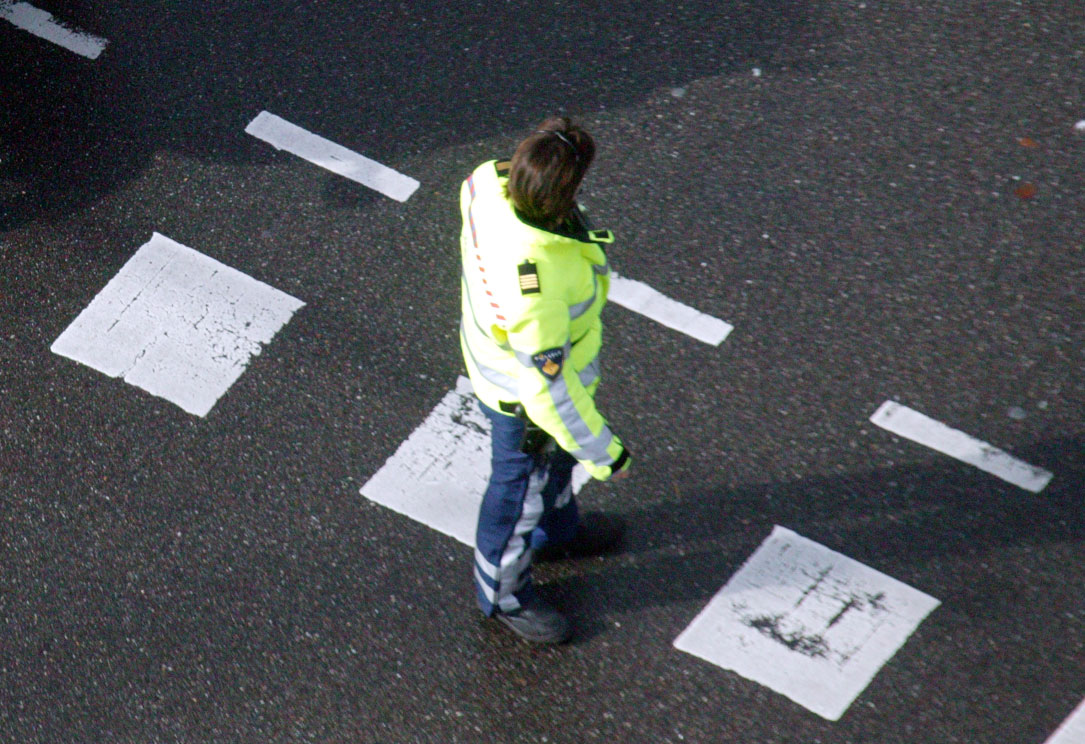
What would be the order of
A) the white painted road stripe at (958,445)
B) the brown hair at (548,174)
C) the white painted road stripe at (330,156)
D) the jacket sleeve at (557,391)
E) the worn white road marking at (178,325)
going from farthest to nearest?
the white painted road stripe at (330,156)
the worn white road marking at (178,325)
the white painted road stripe at (958,445)
the jacket sleeve at (557,391)
the brown hair at (548,174)

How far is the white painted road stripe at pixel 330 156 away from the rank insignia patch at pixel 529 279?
2.74 meters

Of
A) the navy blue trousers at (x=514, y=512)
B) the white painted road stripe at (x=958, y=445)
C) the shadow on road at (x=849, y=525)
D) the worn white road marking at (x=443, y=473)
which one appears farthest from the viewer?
the worn white road marking at (x=443, y=473)

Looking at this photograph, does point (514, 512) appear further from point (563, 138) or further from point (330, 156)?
point (330, 156)

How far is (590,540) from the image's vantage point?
512cm

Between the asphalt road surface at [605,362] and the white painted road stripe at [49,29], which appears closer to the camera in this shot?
the asphalt road surface at [605,362]

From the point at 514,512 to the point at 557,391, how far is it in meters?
0.74

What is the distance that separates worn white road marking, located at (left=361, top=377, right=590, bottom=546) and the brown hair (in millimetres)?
1853

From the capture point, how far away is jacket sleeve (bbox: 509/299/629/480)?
3854 mm

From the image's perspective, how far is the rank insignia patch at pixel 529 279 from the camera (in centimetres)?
379

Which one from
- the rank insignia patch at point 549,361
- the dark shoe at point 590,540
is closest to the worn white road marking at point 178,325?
the dark shoe at point 590,540

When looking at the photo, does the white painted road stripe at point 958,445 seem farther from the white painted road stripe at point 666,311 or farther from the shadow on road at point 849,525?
the white painted road stripe at point 666,311

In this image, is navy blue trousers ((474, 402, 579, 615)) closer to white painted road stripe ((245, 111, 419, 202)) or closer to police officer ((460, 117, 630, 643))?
police officer ((460, 117, 630, 643))

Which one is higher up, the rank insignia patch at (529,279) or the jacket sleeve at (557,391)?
the rank insignia patch at (529,279)

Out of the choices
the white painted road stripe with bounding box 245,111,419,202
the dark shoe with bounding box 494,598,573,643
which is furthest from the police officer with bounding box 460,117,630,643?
the white painted road stripe with bounding box 245,111,419,202
